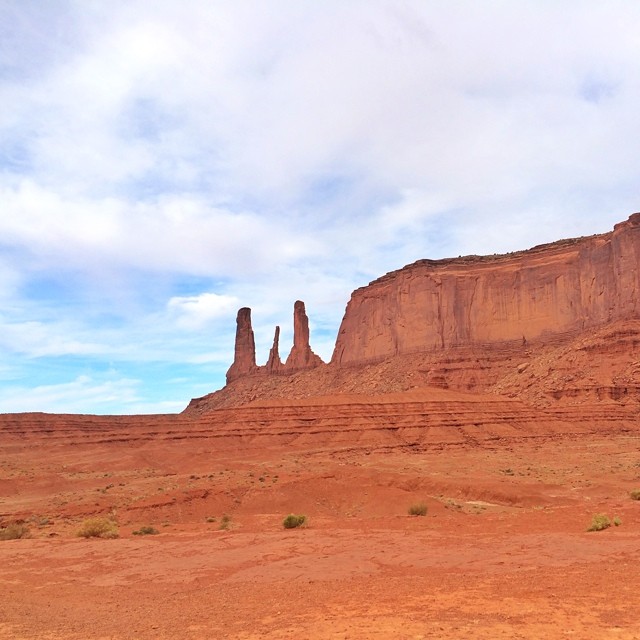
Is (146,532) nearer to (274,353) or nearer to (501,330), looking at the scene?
(501,330)

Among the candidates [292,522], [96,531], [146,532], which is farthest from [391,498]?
[96,531]

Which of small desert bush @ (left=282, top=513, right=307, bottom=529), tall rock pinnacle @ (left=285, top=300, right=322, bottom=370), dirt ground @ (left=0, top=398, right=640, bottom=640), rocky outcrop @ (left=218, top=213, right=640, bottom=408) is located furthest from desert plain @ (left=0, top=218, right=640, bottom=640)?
tall rock pinnacle @ (left=285, top=300, right=322, bottom=370)

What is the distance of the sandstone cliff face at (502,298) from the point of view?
63875 mm

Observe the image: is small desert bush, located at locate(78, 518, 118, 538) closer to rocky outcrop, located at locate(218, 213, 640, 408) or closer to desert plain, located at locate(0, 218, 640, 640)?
desert plain, located at locate(0, 218, 640, 640)

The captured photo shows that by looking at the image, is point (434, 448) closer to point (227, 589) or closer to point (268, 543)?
point (268, 543)

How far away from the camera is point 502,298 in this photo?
75688 millimetres

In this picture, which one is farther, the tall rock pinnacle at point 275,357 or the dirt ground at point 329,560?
the tall rock pinnacle at point 275,357

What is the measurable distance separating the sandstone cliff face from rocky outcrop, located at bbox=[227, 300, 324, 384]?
753cm

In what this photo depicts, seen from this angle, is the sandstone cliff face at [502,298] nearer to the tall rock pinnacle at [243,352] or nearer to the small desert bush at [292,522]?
the tall rock pinnacle at [243,352]

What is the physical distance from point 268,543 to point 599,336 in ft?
172

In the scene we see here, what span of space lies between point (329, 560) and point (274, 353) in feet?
308

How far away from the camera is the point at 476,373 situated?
6681 cm

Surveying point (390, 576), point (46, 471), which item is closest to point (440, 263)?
point (46, 471)

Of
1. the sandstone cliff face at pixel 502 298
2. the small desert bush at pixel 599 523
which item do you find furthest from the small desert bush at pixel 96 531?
→ the sandstone cliff face at pixel 502 298
